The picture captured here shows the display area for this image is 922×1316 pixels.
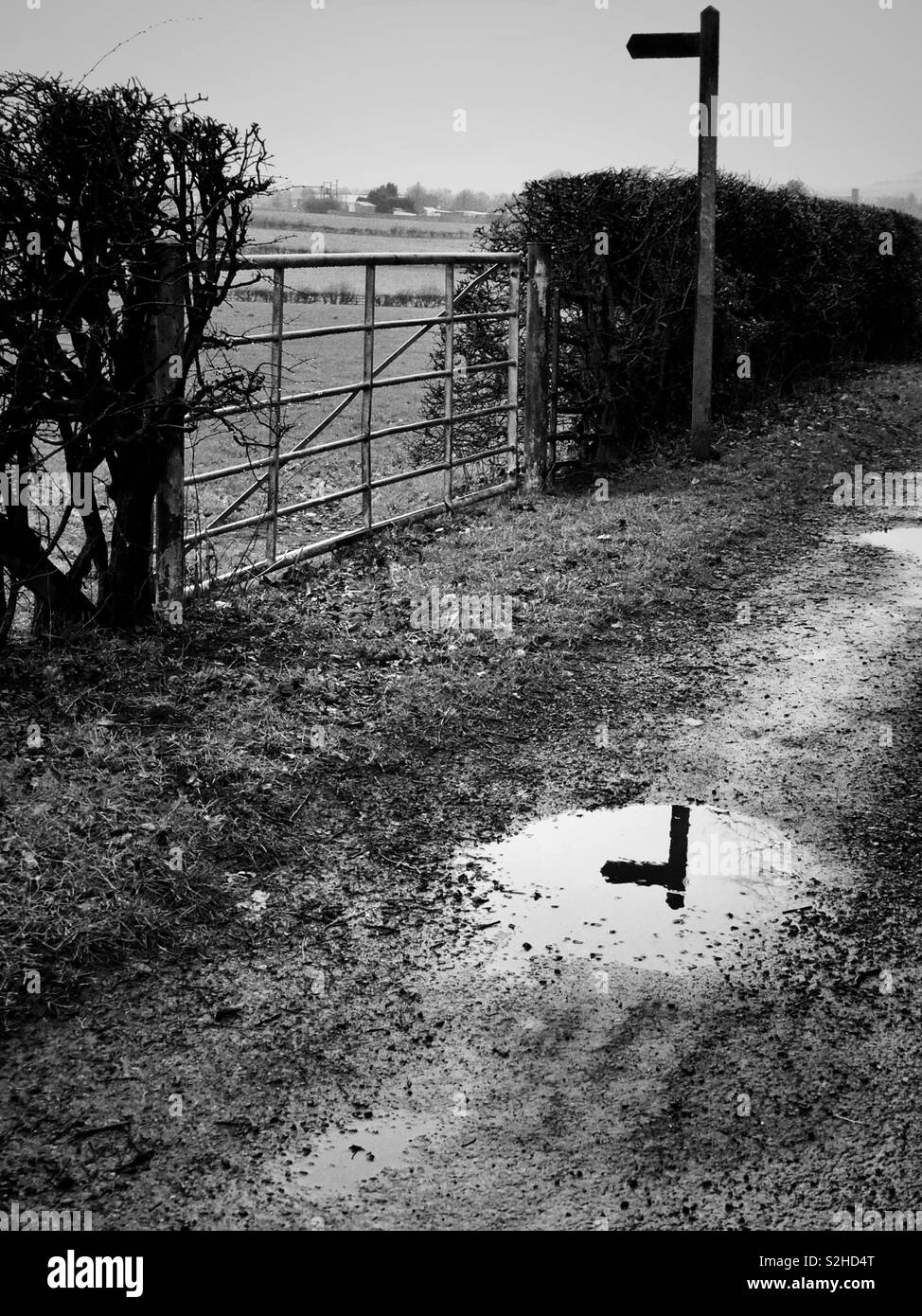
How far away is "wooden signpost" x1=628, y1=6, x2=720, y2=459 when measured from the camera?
11.3 m

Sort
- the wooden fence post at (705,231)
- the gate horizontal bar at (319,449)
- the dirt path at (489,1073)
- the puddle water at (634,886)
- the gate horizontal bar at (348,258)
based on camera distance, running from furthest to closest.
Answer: the wooden fence post at (705,231), the gate horizontal bar at (348,258), the gate horizontal bar at (319,449), the puddle water at (634,886), the dirt path at (489,1073)

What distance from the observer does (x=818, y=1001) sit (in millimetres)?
3641

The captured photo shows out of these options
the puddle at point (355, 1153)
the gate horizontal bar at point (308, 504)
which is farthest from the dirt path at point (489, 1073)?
the gate horizontal bar at point (308, 504)

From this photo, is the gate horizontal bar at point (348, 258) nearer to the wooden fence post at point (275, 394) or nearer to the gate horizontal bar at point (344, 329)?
the wooden fence post at point (275, 394)

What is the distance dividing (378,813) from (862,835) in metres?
1.81

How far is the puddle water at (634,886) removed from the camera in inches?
157

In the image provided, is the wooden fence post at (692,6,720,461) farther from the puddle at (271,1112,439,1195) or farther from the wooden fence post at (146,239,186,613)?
the puddle at (271,1112,439,1195)

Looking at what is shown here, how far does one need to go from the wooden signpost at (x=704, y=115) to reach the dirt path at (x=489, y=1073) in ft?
25.5

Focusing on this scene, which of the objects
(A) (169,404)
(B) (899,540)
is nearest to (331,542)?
(A) (169,404)

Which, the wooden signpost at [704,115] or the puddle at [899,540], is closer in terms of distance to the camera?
the puddle at [899,540]

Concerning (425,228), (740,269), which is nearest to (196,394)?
(740,269)

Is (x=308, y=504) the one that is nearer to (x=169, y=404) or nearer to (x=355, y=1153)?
(x=169, y=404)
